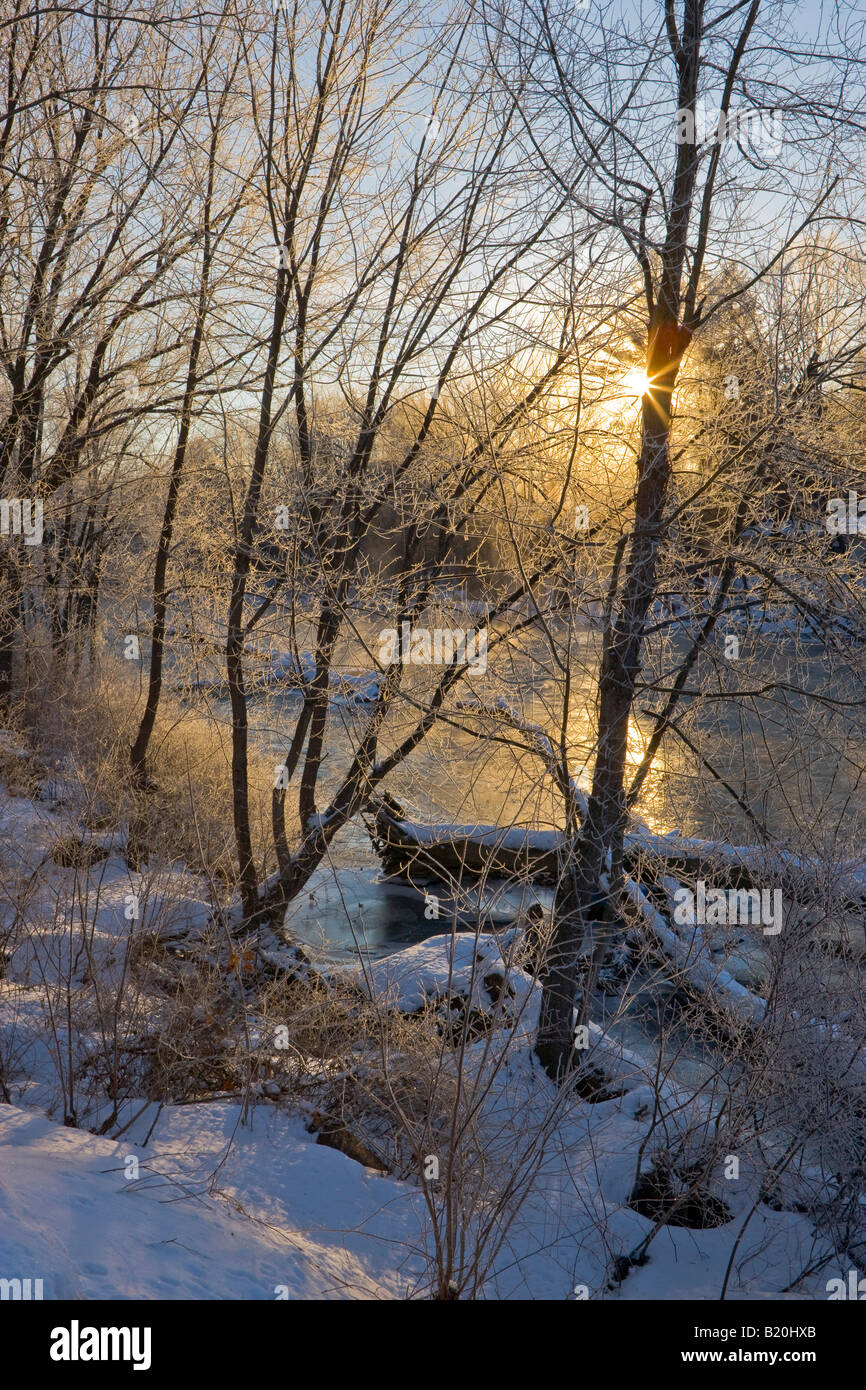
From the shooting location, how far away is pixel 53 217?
10.2 meters

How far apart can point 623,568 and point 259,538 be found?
3511 millimetres

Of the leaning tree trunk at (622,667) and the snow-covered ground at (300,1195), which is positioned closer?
the snow-covered ground at (300,1195)

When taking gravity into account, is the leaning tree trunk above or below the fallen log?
above

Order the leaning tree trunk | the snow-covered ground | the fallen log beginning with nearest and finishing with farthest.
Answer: the snow-covered ground, the leaning tree trunk, the fallen log

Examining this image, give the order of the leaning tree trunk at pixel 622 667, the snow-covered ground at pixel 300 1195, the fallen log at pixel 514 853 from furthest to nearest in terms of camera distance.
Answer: the fallen log at pixel 514 853, the leaning tree trunk at pixel 622 667, the snow-covered ground at pixel 300 1195

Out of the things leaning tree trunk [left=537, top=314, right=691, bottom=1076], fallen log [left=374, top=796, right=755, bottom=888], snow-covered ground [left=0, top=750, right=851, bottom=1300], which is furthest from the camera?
fallen log [left=374, top=796, right=755, bottom=888]

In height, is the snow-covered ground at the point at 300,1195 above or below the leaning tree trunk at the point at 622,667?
below

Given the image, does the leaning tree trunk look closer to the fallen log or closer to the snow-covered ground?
the fallen log

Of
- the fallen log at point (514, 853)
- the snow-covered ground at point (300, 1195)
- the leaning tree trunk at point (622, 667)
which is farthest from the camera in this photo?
the fallen log at point (514, 853)

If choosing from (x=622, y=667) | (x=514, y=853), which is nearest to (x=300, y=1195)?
(x=622, y=667)

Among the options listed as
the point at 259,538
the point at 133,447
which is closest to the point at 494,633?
the point at 259,538

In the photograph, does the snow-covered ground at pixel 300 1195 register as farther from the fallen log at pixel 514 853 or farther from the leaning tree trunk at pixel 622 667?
the fallen log at pixel 514 853
